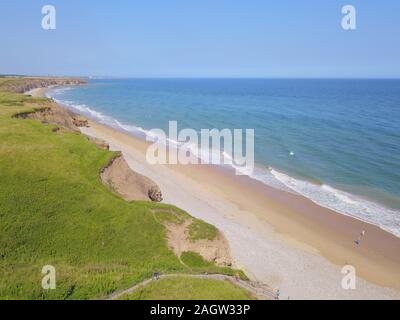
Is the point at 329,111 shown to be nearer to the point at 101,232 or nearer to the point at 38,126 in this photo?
the point at 38,126

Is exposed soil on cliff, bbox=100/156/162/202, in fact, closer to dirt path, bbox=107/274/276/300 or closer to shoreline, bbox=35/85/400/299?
shoreline, bbox=35/85/400/299

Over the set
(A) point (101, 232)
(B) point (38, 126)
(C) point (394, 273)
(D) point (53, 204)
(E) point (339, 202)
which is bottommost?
(C) point (394, 273)

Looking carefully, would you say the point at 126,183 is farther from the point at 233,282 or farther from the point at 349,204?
the point at 349,204

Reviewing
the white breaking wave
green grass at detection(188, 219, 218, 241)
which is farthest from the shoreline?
green grass at detection(188, 219, 218, 241)

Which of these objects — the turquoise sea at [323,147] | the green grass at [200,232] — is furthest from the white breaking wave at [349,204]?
the green grass at [200,232]

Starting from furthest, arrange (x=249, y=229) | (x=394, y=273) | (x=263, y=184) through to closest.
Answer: (x=263, y=184) → (x=249, y=229) → (x=394, y=273)

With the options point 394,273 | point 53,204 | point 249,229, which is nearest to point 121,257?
point 53,204

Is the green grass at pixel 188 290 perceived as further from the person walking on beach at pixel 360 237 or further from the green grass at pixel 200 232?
the person walking on beach at pixel 360 237
